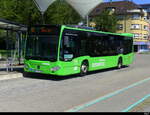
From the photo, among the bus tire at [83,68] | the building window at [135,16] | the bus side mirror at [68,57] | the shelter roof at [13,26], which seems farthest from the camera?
the building window at [135,16]

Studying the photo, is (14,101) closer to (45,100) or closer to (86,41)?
(45,100)

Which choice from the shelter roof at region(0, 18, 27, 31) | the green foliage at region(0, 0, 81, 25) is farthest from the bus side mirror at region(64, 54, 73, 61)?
the green foliage at region(0, 0, 81, 25)

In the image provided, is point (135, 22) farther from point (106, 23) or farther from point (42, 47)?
point (42, 47)

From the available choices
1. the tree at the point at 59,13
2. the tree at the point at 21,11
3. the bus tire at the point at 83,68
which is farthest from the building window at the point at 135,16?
the bus tire at the point at 83,68

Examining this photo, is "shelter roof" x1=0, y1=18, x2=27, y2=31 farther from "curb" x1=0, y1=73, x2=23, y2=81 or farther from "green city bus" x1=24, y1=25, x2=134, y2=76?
"curb" x1=0, y1=73, x2=23, y2=81

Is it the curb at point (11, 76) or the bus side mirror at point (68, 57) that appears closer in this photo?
the curb at point (11, 76)

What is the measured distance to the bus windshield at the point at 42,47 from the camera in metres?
13.7

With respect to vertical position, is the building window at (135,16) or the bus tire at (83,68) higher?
the building window at (135,16)

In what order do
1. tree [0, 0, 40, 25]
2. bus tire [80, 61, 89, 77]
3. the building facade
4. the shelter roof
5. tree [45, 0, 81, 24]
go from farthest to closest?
the building facade → tree [45, 0, 81, 24] → tree [0, 0, 40, 25] → the shelter roof → bus tire [80, 61, 89, 77]

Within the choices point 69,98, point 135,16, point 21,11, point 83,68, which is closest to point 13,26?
point 83,68

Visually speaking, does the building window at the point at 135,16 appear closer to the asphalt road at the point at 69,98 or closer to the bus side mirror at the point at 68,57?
the bus side mirror at the point at 68,57

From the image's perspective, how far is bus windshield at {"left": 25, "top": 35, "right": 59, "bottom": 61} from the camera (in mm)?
13672

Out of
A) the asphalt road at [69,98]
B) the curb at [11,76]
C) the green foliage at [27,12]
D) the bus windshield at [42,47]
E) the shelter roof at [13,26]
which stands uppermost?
the green foliage at [27,12]

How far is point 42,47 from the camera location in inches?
553
